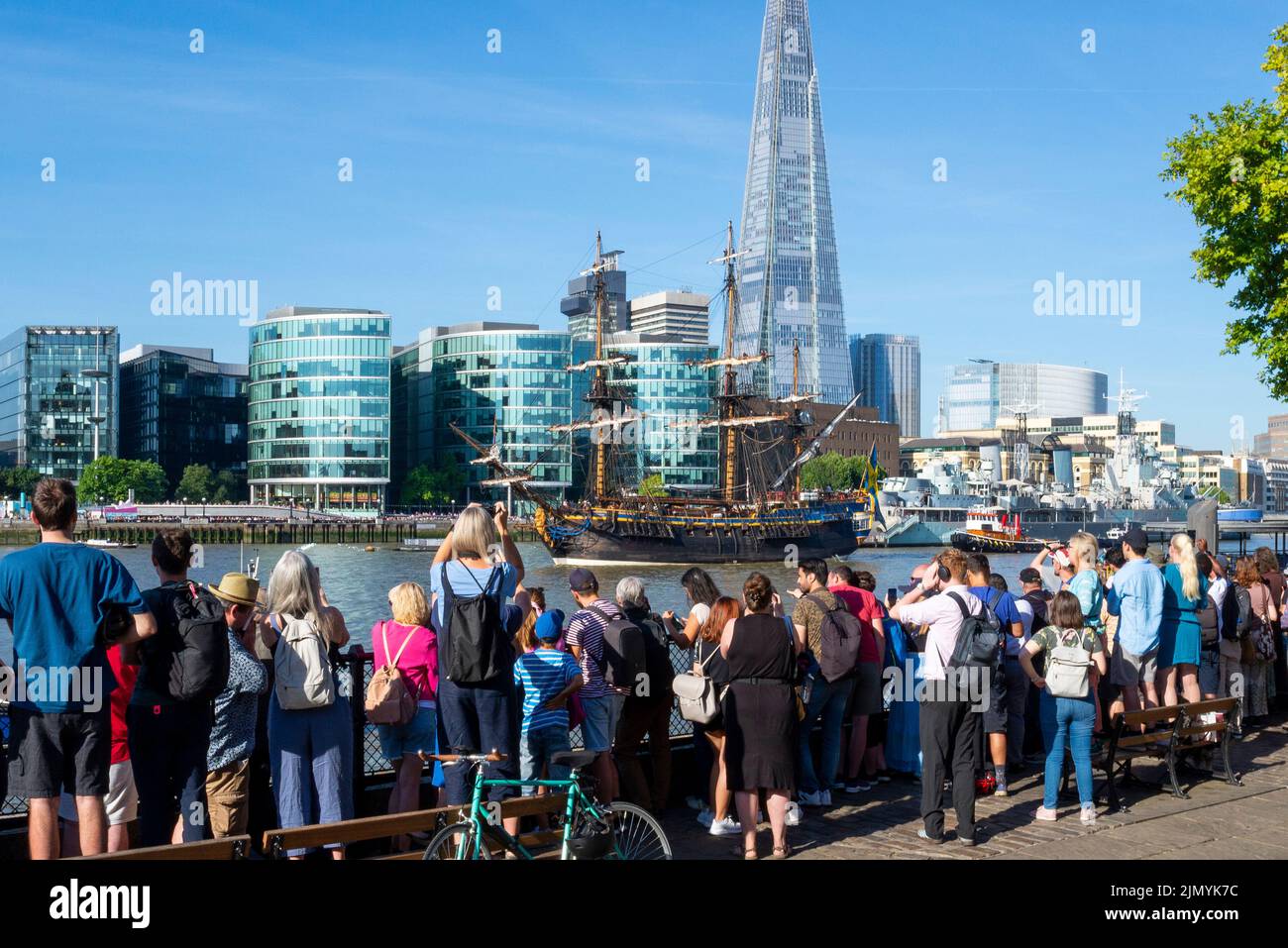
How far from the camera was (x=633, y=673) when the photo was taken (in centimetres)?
911

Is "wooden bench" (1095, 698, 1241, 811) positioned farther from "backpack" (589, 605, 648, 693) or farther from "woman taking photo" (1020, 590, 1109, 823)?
"backpack" (589, 605, 648, 693)

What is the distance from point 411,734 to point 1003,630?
204 inches

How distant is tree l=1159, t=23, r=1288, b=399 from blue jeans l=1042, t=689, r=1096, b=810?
1522cm

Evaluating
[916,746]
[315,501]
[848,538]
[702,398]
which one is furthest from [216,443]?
[916,746]

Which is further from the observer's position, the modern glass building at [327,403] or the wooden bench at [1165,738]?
the modern glass building at [327,403]

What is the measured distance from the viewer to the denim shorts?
26.7 feet

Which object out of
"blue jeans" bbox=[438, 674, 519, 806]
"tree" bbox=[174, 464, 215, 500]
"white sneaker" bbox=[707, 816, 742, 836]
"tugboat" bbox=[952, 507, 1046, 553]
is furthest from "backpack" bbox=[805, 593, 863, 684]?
"tree" bbox=[174, 464, 215, 500]

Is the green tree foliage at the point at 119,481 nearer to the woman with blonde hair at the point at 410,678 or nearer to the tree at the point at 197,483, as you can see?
the tree at the point at 197,483

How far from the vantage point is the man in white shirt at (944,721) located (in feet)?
28.5

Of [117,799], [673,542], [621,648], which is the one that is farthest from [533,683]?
[673,542]

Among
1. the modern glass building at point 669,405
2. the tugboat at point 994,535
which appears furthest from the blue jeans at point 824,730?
the modern glass building at point 669,405

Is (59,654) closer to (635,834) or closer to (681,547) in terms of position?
(635,834)

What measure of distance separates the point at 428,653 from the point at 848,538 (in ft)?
287

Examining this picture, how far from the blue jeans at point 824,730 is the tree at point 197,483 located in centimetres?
13195
